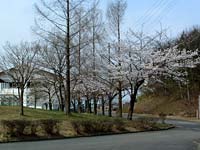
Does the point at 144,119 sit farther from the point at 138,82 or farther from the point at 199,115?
the point at 199,115

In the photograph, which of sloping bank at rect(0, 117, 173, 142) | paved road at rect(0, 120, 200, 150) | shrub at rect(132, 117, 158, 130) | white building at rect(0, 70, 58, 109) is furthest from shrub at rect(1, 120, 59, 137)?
white building at rect(0, 70, 58, 109)

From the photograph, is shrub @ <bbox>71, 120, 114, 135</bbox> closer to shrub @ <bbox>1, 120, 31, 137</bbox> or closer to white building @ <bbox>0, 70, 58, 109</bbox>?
shrub @ <bbox>1, 120, 31, 137</bbox>

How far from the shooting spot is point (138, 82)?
3481 cm

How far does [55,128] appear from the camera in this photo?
77.5 ft

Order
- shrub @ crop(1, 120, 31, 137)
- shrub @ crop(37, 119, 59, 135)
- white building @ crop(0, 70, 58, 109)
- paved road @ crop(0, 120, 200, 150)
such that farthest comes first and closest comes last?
white building @ crop(0, 70, 58, 109) < shrub @ crop(37, 119, 59, 135) < shrub @ crop(1, 120, 31, 137) < paved road @ crop(0, 120, 200, 150)

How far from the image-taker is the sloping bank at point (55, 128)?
21.7m

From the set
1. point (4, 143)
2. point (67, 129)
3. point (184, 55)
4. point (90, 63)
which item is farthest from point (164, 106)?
point (4, 143)

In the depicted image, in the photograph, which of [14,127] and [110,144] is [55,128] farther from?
[110,144]

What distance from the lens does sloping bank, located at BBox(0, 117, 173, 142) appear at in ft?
71.2

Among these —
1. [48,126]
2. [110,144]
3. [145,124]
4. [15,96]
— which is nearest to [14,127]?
[48,126]

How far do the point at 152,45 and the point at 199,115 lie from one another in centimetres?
1655

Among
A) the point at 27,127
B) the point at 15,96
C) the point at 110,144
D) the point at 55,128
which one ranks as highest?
the point at 15,96

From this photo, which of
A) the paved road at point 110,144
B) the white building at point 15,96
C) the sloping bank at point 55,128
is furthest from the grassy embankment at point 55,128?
the white building at point 15,96

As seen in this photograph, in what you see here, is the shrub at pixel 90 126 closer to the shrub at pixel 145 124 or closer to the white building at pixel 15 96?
the shrub at pixel 145 124
